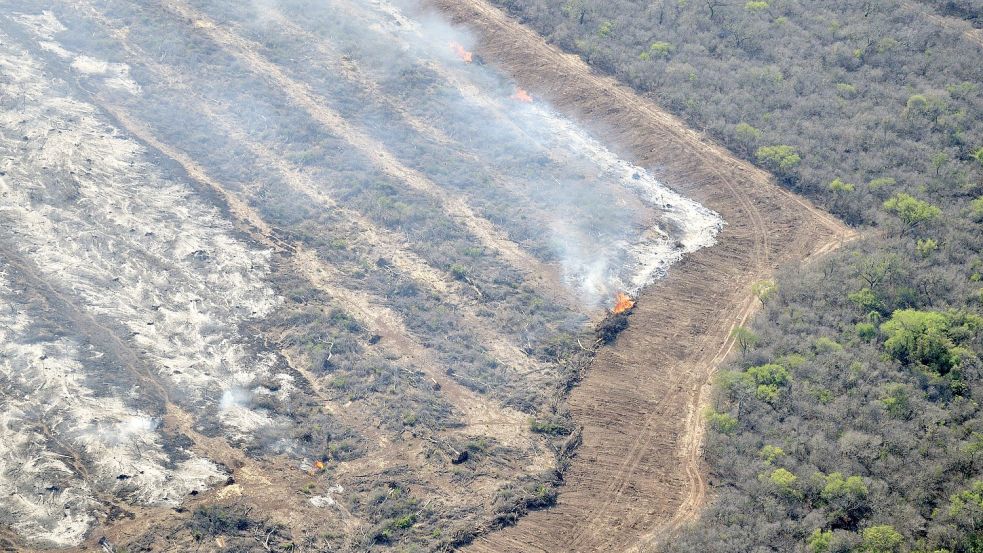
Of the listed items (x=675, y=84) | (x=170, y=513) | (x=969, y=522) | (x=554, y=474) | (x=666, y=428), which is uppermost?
(x=675, y=84)

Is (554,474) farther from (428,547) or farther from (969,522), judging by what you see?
(969,522)

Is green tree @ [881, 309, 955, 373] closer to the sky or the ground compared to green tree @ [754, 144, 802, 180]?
closer to the ground

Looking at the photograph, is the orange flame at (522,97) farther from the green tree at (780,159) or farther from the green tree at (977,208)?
the green tree at (977,208)

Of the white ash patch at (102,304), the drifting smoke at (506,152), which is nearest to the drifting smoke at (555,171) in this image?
the drifting smoke at (506,152)

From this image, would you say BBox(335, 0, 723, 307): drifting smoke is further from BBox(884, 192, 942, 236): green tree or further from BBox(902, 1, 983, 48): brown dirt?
BBox(902, 1, 983, 48): brown dirt

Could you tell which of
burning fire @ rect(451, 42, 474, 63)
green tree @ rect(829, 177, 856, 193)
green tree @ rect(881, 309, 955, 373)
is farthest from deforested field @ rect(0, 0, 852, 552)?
green tree @ rect(881, 309, 955, 373)

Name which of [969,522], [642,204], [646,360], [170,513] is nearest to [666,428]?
[646,360]
